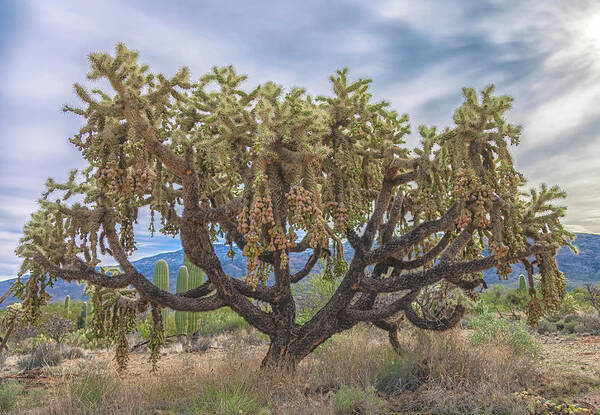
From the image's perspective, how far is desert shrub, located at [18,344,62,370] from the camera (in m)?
13.8

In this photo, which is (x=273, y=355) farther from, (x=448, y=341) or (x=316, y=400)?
(x=448, y=341)

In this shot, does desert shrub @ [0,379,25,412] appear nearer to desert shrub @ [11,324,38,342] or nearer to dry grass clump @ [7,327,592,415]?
dry grass clump @ [7,327,592,415]

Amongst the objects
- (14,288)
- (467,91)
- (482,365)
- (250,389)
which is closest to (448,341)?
(482,365)

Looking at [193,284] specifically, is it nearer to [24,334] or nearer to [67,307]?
[67,307]

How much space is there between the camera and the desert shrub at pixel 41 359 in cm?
1384

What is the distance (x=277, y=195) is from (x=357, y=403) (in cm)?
336

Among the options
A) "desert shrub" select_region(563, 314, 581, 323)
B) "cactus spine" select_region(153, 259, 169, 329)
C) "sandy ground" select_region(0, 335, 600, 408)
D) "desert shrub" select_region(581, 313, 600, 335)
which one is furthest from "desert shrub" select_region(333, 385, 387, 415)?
"desert shrub" select_region(563, 314, 581, 323)

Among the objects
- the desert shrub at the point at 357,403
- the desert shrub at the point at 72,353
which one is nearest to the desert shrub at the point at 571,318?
the desert shrub at the point at 357,403

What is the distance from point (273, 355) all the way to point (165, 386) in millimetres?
1886

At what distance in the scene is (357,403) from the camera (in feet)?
21.9

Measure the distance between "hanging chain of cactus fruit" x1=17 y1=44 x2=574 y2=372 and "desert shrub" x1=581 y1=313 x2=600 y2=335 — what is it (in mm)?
9313

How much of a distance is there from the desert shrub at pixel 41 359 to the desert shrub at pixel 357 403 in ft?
34.6

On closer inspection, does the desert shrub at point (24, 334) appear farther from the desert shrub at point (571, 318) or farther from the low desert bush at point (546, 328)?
the desert shrub at point (571, 318)

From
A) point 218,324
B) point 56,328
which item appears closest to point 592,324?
point 218,324
